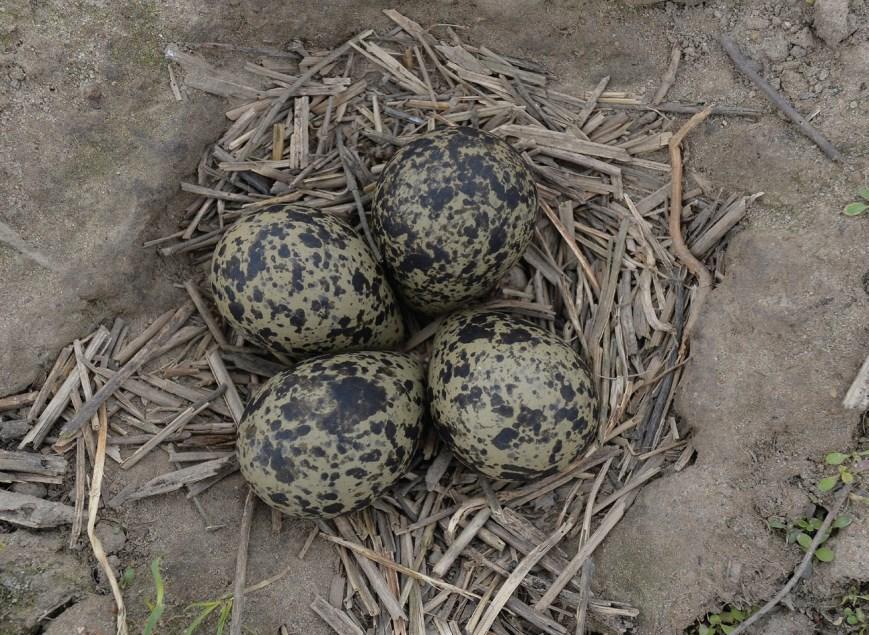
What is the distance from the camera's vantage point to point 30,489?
2.21 meters

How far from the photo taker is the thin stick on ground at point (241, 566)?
7.01 feet

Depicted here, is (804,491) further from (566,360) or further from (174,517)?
(174,517)

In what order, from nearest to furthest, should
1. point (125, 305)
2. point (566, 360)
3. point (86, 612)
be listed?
point (86, 612) < point (566, 360) < point (125, 305)

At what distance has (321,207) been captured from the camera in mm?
2516

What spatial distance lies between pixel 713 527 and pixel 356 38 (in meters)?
2.21

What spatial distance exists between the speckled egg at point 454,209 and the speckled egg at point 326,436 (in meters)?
0.42

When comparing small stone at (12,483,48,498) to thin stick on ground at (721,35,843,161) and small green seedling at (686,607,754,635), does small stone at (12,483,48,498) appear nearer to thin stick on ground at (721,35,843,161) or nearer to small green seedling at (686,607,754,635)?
small green seedling at (686,607,754,635)

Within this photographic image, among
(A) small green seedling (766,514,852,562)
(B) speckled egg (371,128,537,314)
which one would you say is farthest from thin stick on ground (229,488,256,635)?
(A) small green seedling (766,514,852,562)

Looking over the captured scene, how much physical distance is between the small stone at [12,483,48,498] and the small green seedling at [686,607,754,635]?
226cm

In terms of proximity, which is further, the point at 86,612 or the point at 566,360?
the point at 566,360

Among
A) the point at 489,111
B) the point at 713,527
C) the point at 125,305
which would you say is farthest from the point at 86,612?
the point at 489,111

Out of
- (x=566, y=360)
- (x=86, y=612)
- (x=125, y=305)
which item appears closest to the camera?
(x=86, y=612)

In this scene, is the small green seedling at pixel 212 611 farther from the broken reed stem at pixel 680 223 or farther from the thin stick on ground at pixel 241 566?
the broken reed stem at pixel 680 223

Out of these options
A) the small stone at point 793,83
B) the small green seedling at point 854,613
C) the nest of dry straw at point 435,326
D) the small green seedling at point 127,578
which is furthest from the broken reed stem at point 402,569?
the small stone at point 793,83
